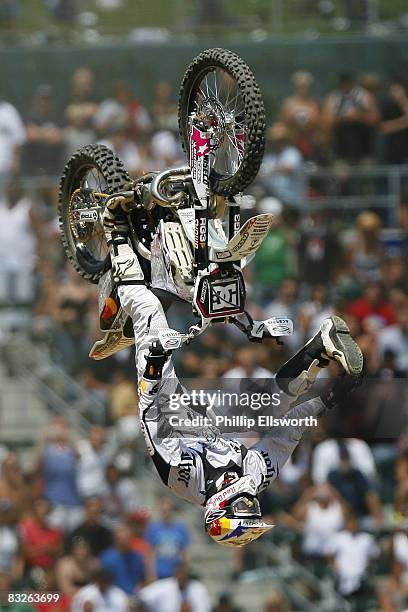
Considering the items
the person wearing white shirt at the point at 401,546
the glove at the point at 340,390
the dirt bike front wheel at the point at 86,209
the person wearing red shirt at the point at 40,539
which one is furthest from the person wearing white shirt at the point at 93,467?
the glove at the point at 340,390

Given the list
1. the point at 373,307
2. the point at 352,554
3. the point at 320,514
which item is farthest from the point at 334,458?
the point at 373,307

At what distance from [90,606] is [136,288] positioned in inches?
321

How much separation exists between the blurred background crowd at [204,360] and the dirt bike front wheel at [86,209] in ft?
19.0

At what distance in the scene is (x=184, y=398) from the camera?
11.0 meters

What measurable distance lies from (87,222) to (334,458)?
7.67m

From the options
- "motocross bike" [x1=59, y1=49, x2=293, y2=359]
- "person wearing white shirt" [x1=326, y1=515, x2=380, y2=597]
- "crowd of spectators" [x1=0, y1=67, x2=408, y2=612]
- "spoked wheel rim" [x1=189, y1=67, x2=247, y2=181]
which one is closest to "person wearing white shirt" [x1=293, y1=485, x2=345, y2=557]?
"crowd of spectators" [x1=0, y1=67, x2=408, y2=612]

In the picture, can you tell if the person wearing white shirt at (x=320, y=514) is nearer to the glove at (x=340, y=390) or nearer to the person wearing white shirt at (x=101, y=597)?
the person wearing white shirt at (x=101, y=597)

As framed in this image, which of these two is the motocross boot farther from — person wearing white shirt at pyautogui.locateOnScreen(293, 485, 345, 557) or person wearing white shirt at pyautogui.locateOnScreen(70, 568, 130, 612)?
person wearing white shirt at pyautogui.locateOnScreen(293, 485, 345, 557)

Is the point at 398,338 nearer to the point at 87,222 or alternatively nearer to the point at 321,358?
the point at 87,222

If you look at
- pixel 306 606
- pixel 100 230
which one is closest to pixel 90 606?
pixel 306 606

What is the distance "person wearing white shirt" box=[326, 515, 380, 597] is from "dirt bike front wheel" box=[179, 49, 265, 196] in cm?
→ 899

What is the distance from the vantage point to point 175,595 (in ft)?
60.8

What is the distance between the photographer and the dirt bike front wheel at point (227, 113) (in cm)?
1016

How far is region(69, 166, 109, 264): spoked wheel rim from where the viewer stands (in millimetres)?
A: 11859
